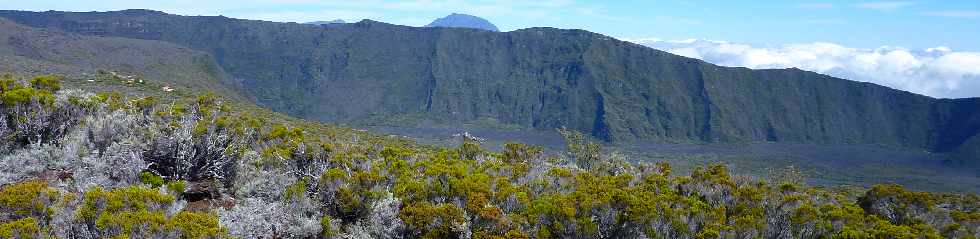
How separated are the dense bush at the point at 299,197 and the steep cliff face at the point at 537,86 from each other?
123 metres

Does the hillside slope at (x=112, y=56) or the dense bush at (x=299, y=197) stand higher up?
the dense bush at (x=299, y=197)

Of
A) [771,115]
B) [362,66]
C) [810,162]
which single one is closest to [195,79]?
[362,66]

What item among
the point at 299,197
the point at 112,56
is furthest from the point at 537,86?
the point at 299,197

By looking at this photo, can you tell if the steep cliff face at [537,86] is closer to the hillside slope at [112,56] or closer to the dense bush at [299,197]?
the hillside slope at [112,56]

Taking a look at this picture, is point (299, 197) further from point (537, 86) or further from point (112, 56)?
point (537, 86)

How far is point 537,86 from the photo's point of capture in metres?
167

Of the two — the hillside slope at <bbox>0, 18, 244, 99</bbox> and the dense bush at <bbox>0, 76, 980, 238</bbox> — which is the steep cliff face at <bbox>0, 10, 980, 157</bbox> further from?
the dense bush at <bbox>0, 76, 980, 238</bbox>

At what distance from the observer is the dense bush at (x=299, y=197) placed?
927cm

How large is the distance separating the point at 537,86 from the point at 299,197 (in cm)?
15650

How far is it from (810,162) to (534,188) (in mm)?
117180

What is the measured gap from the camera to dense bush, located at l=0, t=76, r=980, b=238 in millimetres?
9273

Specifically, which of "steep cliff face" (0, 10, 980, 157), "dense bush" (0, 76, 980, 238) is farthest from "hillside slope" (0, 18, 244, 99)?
"dense bush" (0, 76, 980, 238)

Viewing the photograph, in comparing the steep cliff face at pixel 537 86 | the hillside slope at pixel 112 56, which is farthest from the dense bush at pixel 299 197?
the steep cliff face at pixel 537 86

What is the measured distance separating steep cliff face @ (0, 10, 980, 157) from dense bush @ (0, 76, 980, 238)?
402 ft
